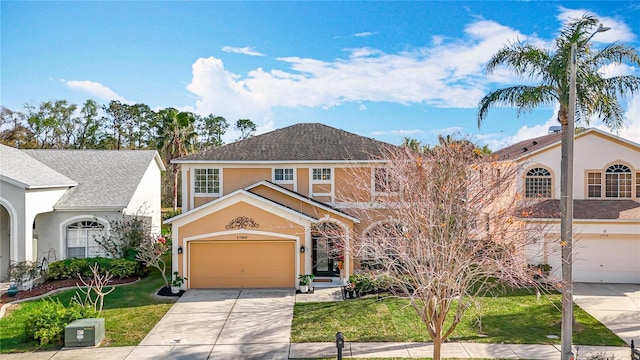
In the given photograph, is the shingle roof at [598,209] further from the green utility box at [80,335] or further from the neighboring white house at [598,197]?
the green utility box at [80,335]

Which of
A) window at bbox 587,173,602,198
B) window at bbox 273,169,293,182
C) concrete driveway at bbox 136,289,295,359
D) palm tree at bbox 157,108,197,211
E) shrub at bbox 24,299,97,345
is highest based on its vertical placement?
palm tree at bbox 157,108,197,211

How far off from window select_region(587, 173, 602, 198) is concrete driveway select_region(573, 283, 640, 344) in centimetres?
436

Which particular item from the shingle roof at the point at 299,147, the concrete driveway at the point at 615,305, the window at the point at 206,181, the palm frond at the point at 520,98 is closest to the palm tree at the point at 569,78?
the palm frond at the point at 520,98

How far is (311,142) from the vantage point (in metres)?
21.2

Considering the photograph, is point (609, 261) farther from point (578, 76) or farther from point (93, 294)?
point (93, 294)

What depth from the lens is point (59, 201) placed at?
1936cm

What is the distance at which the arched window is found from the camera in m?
19.0

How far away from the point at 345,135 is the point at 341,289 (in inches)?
347

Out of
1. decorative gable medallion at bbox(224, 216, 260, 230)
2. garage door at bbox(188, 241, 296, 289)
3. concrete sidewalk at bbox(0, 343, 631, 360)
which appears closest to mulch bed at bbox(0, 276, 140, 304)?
garage door at bbox(188, 241, 296, 289)

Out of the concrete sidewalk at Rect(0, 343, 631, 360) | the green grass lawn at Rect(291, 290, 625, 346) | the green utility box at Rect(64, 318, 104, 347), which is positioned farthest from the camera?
the green grass lawn at Rect(291, 290, 625, 346)

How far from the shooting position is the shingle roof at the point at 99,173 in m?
19.5

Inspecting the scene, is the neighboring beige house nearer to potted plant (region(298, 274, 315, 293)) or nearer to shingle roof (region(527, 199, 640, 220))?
potted plant (region(298, 274, 315, 293))

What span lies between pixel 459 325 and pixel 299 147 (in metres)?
11.7

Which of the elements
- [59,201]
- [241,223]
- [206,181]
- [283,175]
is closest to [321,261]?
[241,223]
